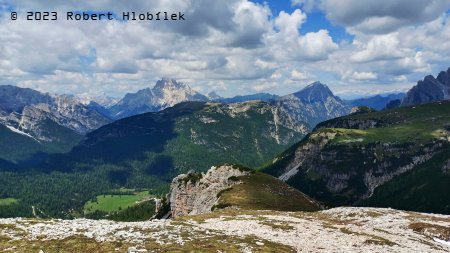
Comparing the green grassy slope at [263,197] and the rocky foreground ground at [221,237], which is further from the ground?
the rocky foreground ground at [221,237]

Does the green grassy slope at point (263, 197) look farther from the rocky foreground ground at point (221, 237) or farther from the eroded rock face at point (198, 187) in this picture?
the rocky foreground ground at point (221, 237)

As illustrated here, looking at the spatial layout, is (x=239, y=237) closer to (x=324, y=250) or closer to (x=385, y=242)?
(x=324, y=250)

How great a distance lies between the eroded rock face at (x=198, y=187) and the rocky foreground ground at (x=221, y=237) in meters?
98.9

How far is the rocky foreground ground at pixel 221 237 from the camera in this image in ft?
126

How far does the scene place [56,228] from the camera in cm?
4522

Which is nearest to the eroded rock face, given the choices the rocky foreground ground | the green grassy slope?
the green grassy slope

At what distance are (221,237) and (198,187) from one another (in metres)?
126

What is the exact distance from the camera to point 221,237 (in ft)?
147

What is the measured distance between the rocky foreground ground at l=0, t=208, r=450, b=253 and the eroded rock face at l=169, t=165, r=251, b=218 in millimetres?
98860

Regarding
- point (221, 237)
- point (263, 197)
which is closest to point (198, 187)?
point (263, 197)

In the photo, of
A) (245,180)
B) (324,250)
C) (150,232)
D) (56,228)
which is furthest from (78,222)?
(245,180)

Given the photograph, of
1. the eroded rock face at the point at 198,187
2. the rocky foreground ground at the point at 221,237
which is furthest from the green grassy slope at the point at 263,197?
the rocky foreground ground at the point at 221,237

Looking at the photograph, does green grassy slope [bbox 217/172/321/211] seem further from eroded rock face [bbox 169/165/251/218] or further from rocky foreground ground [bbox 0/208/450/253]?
rocky foreground ground [bbox 0/208/450/253]

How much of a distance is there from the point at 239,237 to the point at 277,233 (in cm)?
688
